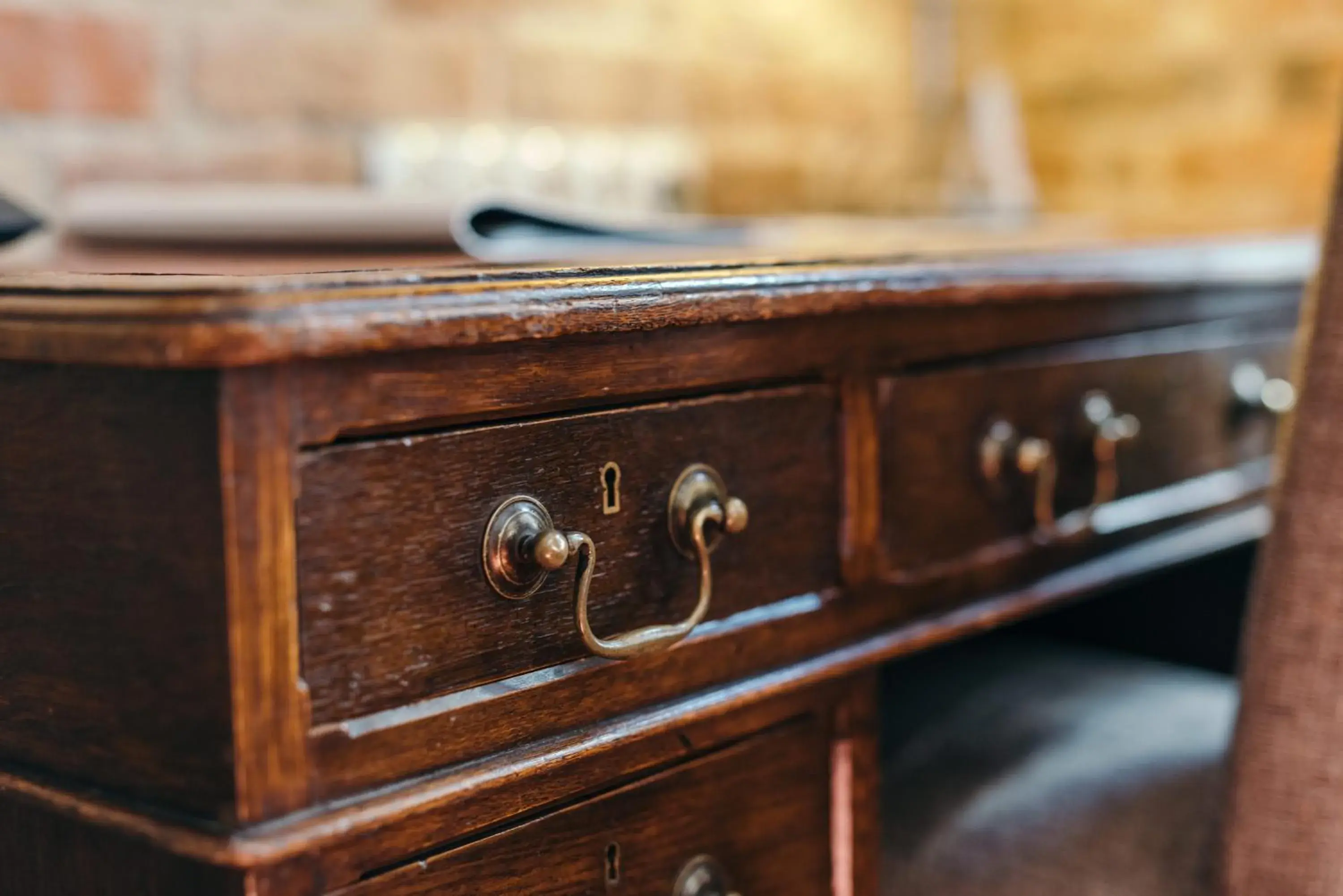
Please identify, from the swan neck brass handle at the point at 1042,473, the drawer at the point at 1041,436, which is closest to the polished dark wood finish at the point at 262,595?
the drawer at the point at 1041,436

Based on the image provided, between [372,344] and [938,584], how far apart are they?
1.15 feet

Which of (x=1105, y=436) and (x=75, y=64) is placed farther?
(x=75, y=64)

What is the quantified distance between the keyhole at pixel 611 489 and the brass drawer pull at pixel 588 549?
21mm

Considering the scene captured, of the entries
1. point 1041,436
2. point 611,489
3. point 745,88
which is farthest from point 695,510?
point 745,88

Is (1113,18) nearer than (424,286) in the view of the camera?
No

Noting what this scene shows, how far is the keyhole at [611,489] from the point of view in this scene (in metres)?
0.50

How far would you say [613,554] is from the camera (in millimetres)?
506

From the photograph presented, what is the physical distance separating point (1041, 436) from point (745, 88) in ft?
2.85

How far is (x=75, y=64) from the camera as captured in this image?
0.94 metres

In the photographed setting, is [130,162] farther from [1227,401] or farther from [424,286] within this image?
[1227,401]

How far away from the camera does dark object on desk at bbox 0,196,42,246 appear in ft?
2.06

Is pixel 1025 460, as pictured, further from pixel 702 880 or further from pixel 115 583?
pixel 115 583

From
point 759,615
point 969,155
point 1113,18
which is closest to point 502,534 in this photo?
point 759,615

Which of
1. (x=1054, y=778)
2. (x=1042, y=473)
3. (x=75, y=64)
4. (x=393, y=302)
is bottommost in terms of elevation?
(x=1054, y=778)
